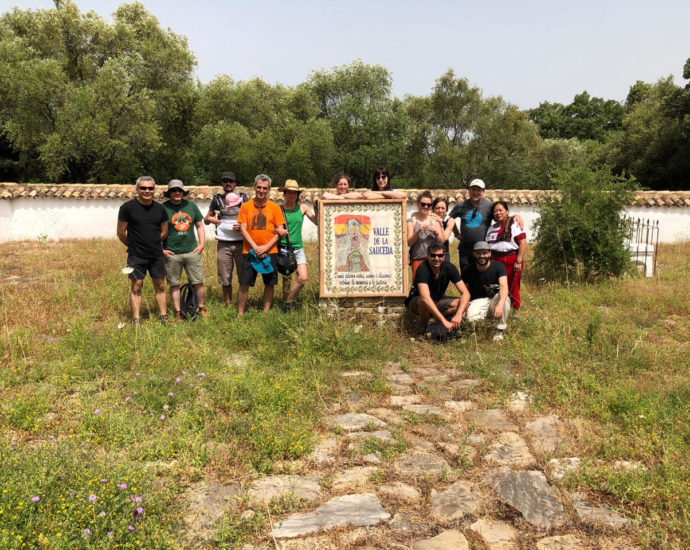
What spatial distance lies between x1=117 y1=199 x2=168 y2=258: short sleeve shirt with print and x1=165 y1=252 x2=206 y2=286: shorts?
0.33 metres

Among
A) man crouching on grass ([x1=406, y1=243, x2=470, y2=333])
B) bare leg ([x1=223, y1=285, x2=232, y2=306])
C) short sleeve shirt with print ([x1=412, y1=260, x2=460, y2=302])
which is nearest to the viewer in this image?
Answer: man crouching on grass ([x1=406, y1=243, x2=470, y2=333])

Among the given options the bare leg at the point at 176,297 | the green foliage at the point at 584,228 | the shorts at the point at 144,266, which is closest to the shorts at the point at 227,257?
the bare leg at the point at 176,297

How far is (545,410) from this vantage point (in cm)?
448

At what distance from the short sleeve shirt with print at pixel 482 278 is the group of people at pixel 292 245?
12 millimetres

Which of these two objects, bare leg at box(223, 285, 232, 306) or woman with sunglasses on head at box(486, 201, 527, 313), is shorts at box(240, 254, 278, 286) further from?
woman with sunglasses on head at box(486, 201, 527, 313)

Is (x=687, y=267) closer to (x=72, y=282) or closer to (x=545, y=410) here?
(x=545, y=410)

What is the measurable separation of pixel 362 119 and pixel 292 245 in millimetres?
28732

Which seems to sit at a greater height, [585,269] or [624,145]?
[624,145]

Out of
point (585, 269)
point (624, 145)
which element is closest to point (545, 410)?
point (585, 269)

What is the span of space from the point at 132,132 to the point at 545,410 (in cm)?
2388

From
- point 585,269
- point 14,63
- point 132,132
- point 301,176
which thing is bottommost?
point 585,269

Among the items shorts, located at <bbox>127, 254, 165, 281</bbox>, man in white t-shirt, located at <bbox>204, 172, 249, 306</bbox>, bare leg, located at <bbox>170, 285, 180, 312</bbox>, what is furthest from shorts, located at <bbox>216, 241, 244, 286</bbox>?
shorts, located at <bbox>127, 254, 165, 281</bbox>

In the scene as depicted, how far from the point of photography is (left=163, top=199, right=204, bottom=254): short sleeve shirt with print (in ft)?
22.4

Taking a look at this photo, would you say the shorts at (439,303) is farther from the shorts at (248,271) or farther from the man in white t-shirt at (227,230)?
the man in white t-shirt at (227,230)
